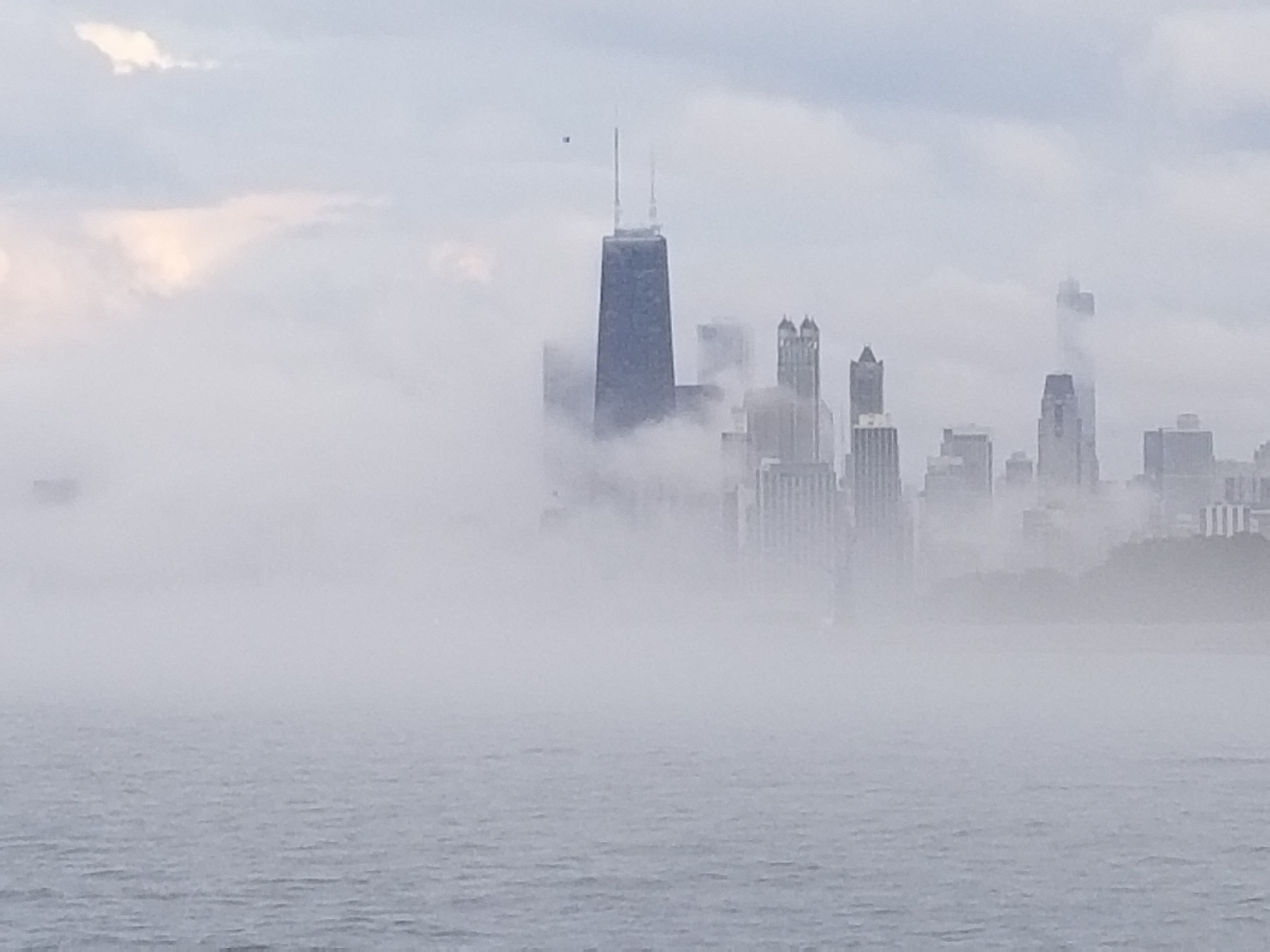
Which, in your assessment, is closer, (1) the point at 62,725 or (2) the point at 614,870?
(2) the point at 614,870

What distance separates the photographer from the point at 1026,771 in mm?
83188

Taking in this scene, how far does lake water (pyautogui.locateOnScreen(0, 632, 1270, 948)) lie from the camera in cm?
4788

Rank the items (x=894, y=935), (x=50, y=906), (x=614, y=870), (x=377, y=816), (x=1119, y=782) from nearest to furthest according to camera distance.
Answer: (x=894, y=935), (x=50, y=906), (x=614, y=870), (x=377, y=816), (x=1119, y=782)

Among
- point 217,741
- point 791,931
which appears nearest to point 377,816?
point 791,931

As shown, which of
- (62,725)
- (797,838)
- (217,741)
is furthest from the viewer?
(62,725)

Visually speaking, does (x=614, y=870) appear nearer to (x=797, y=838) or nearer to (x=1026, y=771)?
(x=797, y=838)

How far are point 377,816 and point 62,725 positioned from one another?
160 ft

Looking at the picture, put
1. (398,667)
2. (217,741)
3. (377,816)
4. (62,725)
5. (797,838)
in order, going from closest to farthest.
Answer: (797,838) < (377,816) < (217,741) < (62,725) < (398,667)

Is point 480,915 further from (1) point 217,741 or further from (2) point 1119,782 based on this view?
(1) point 217,741

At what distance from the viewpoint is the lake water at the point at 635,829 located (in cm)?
4788

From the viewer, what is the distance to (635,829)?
63719 millimetres

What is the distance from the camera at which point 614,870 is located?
55188 millimetres

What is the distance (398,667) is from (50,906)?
149443 mm

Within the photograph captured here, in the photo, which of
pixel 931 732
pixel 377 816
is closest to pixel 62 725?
pixel 931 732
